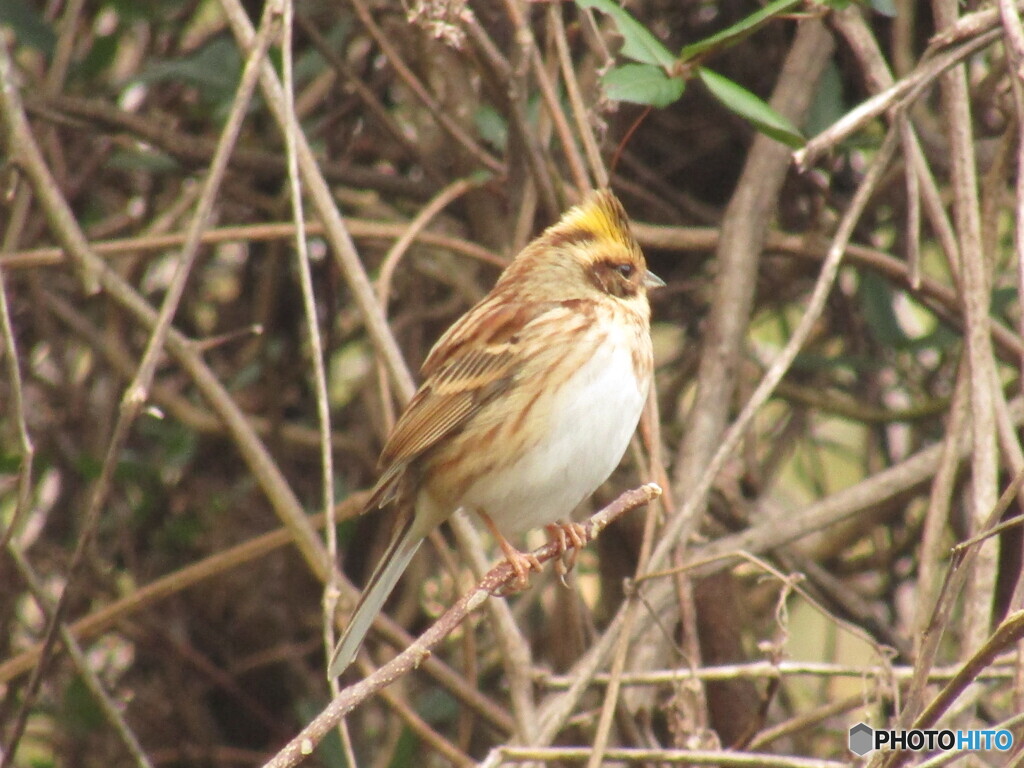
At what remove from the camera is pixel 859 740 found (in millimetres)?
3068

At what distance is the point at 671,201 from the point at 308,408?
1.40 meters

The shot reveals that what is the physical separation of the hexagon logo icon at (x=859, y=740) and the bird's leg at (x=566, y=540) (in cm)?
73

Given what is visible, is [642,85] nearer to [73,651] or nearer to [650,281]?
[650,281]

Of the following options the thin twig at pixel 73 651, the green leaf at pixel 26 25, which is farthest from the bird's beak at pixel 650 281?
the green leaf at pixel 26 25

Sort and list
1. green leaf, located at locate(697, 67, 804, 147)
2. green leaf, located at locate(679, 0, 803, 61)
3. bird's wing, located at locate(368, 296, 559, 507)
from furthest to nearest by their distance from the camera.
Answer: bird's wing, located at locate(368, 296, 559, 507), green leaf, located at locate(697, 67, 804, 147), green leaf, located at locate(679, 0, 803, 61)

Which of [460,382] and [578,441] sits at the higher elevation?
[460,382]

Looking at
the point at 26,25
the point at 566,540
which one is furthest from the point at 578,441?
the point at 26,25

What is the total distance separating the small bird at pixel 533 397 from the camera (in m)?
2.99

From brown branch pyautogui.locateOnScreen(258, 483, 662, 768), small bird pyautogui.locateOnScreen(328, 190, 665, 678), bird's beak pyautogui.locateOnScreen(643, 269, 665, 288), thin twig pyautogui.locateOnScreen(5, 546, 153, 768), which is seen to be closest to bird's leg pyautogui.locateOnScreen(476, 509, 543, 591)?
small bird pyautogui.locateOnScreen(328, 190, 665, 678)

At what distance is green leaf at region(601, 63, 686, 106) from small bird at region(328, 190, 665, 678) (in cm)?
33

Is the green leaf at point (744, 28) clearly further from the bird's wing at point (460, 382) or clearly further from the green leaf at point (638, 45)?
the bird's wing at point (460, 382)

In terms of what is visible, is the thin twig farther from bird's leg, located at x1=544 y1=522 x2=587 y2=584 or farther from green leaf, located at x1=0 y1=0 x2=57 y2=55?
green leaf, located at x1=0 y1=0 x2=57 y2=55

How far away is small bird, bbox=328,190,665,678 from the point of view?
299 centimetres

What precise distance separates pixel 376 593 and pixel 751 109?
4.36 ft
